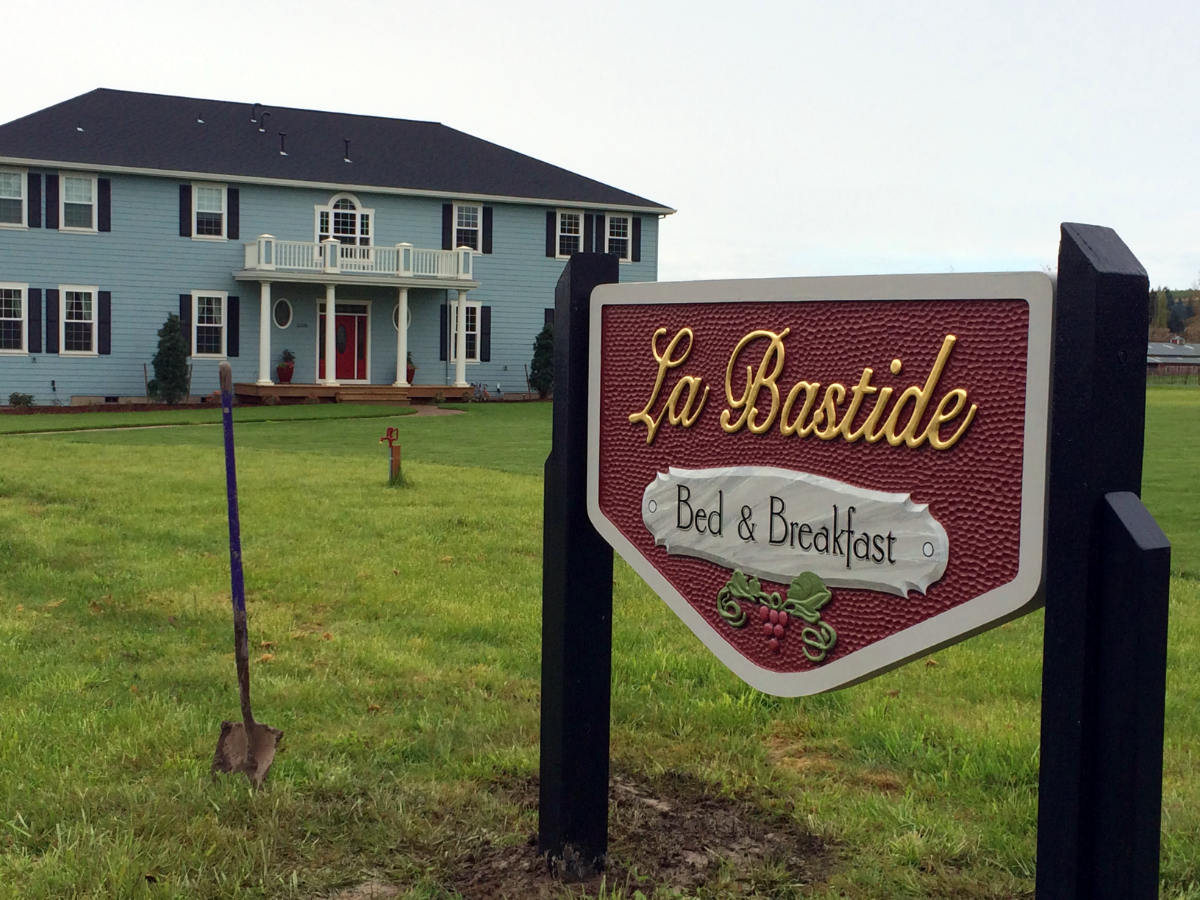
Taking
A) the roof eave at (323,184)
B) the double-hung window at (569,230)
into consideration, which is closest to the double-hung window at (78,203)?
the roof eave at (323,184)

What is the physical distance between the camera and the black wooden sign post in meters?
2.53

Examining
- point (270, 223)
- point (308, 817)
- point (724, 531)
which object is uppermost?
point (270, 223)

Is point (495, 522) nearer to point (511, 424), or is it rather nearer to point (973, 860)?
point (973, 860)

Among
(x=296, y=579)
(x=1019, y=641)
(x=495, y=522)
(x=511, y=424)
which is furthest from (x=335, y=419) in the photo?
(x=1019, y=641)

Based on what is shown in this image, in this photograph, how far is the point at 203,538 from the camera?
383 inches

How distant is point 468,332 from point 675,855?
3191cm

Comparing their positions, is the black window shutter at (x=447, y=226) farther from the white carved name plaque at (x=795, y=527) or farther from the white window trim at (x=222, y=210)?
the white carved name plaque at (x=795, y=527)

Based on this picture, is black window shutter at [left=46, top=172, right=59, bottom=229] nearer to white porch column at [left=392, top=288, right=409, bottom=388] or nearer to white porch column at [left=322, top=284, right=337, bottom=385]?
white porch column at [left=322, top=284, right=337, bottom=385]

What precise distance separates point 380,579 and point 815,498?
5389mm

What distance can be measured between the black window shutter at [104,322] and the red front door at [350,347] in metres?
5.20

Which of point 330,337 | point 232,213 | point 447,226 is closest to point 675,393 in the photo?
point 330,337

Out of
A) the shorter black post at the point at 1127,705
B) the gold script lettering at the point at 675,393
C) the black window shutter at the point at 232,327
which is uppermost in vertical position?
the black window shutter at the point at 232,327

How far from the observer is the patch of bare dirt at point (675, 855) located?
3773 mm

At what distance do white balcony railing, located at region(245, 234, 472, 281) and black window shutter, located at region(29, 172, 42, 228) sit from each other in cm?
479
